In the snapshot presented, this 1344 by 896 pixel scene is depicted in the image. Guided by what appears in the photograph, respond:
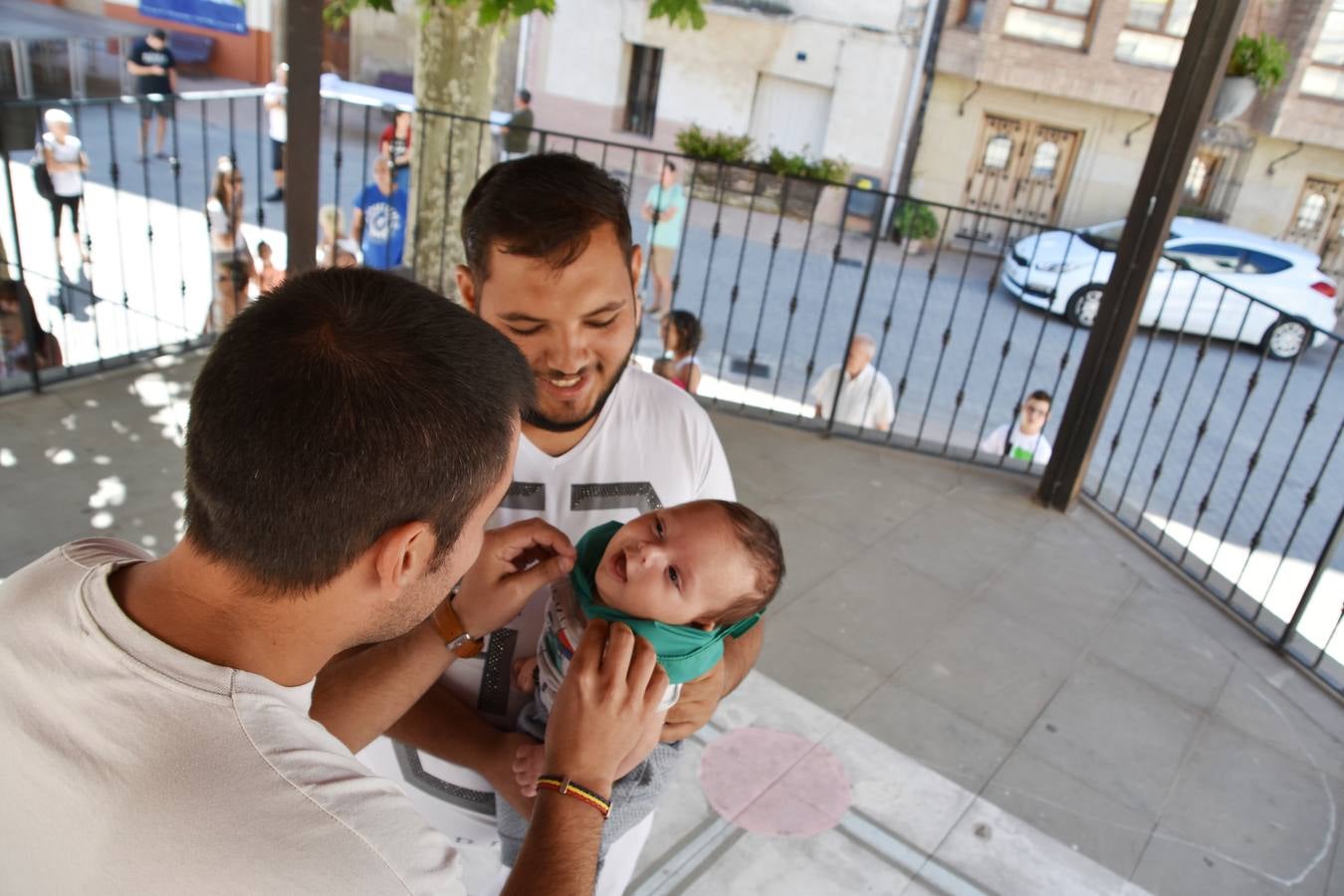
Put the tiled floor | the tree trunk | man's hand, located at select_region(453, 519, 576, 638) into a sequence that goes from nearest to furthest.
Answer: man's hand, located at select_region(453, 519, 576, 638) → the tiled floor → the tree trunk

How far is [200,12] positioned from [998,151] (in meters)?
13.6

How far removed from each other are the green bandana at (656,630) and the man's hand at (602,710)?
209mm

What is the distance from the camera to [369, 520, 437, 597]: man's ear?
1.04m

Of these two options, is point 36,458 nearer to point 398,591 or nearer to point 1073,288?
point 398,591

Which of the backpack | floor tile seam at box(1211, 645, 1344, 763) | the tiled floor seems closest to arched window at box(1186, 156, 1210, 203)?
the tiled floor

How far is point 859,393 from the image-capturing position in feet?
19.9

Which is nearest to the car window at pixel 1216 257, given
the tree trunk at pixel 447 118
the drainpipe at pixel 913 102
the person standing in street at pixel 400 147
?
the drainpipe at pixel 913 102

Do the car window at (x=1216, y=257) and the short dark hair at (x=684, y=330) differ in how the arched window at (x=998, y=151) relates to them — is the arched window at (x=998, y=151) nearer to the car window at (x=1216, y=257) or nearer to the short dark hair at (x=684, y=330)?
the car window at (x=1216, y=257)

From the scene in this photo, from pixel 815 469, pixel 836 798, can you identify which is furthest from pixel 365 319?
pixel 815 469

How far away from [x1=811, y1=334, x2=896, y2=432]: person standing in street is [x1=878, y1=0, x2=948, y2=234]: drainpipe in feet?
35.9

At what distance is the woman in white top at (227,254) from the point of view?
6.55 m

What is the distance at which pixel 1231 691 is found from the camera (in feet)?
12.5

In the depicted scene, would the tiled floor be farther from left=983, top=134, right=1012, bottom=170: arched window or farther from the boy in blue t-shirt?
left=983, top=134, right=1012, bottom=170: arched window

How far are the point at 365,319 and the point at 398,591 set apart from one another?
312mm
